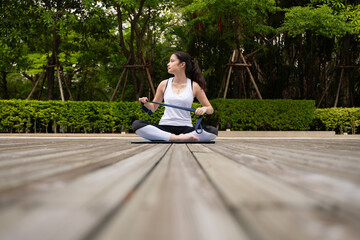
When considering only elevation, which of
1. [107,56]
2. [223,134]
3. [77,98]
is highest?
[107,56]

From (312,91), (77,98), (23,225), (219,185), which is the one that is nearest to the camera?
(23,225)

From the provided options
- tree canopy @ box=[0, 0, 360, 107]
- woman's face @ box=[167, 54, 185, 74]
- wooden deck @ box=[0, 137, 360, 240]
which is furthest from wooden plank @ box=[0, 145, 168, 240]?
tree canopy @ box=[0, 0, 360, 107]

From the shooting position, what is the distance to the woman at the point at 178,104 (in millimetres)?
4246

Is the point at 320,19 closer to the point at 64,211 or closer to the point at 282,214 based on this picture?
the point at 282,214

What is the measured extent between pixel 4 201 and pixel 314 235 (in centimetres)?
59

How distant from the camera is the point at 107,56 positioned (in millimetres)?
19734

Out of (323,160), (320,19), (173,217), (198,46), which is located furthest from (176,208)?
(198,46)

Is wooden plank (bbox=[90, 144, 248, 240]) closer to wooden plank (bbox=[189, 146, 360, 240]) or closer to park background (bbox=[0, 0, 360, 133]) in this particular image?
wooden plank (bbox=[189, 146, 360, 240])

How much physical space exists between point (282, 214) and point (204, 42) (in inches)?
813

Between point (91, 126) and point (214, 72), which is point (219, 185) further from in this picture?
point (214, 72)

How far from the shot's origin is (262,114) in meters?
14.2

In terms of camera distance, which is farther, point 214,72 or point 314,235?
point 214,72

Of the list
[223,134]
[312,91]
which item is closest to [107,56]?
[223,134]

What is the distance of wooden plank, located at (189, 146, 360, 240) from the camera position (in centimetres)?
47
